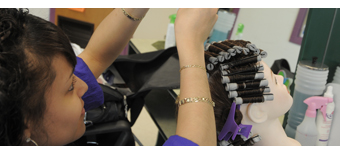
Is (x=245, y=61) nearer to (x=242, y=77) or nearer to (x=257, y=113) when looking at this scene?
(x=242, y=77)

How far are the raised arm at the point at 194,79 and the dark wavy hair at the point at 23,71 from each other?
0.27m

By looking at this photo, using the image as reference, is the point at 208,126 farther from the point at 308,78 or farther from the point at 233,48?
the point at 308,78

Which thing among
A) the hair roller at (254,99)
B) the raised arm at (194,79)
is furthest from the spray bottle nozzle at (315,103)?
the raised arm at (194,79)

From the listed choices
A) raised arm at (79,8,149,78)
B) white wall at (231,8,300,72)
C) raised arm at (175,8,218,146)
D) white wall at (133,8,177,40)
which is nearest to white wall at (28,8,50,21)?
raised arm at (79,8,149,78)

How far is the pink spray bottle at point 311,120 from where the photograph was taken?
102 cm

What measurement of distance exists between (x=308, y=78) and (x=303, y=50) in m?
0.13

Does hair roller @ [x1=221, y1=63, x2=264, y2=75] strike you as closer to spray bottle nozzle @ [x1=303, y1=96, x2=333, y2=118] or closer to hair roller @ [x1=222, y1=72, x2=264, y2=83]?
hair roller @ [x1=222, y1=72, x2=264, y2=83]

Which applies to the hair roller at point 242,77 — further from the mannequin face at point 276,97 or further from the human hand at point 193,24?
the human hand at point 193,24

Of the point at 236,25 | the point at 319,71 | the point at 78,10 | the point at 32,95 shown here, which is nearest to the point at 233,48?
the point at 319,71

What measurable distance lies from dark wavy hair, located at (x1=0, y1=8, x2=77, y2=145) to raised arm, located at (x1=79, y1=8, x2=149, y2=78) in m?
0.34

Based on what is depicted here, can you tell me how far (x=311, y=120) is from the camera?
1023 mm

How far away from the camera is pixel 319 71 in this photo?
41.5 inches

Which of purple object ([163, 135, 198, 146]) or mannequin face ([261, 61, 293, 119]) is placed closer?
purple object ([163, 135, 198, 146])

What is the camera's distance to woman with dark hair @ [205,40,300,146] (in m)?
0.84
